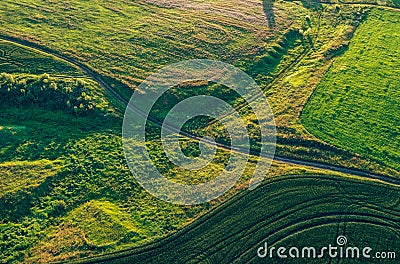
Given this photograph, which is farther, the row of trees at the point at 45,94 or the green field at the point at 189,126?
the row of trees at the point at 45,94

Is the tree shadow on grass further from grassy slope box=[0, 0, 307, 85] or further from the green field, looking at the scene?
grassy slope box=[0, 0, 307, 85]

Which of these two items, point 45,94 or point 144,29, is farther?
point 144,29

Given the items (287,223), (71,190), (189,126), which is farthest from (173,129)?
(287,223)

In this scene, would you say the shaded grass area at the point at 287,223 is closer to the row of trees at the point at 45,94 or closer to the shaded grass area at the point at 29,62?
the row of trees at the point at 45,94

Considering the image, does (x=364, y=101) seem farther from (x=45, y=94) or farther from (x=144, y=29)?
(x=45, y=94)

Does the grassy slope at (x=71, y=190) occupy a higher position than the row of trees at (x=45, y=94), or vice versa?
the row of trees at (x=45, y=94)

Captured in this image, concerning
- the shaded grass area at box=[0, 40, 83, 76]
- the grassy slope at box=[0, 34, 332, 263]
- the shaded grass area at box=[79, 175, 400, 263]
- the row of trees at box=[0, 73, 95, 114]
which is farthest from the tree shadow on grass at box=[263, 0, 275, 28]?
the row of trees at box=[0, 73, 95, 114]

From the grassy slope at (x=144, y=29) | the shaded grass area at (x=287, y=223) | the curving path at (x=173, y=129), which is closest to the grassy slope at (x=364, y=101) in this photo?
the curving path at (x=173, y=129)
